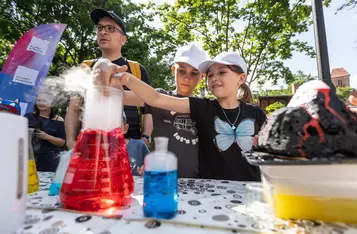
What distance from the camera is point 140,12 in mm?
9273

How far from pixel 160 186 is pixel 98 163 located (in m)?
0.24

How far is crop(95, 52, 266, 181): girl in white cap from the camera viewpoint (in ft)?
5.49

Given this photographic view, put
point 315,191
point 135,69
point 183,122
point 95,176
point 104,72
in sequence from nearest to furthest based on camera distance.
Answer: point 315,191, point 95,176, point 104,72, point 183,122, point 135,69

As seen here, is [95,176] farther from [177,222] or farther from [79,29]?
[79,29]

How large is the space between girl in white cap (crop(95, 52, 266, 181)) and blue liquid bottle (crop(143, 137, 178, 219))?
0.77m

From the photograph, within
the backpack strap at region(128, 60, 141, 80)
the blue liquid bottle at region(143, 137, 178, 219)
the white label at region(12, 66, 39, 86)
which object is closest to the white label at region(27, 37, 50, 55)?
the white label at region(12, 66, 39, 86)

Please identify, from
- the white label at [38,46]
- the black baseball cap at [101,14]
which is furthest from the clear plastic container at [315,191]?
the black baseball cap at [101,14]

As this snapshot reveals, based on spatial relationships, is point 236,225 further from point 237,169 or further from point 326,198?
point 237,169

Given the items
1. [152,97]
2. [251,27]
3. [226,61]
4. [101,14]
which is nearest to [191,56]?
[226,61]

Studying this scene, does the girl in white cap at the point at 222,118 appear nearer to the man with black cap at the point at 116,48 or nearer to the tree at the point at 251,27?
the man with black cap at the point at 116,48

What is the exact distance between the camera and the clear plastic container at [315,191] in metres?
0.65

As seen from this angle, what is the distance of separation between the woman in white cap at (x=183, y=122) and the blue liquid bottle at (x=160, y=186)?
113cm

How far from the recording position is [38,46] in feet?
7.02

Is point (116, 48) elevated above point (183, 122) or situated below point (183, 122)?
above
